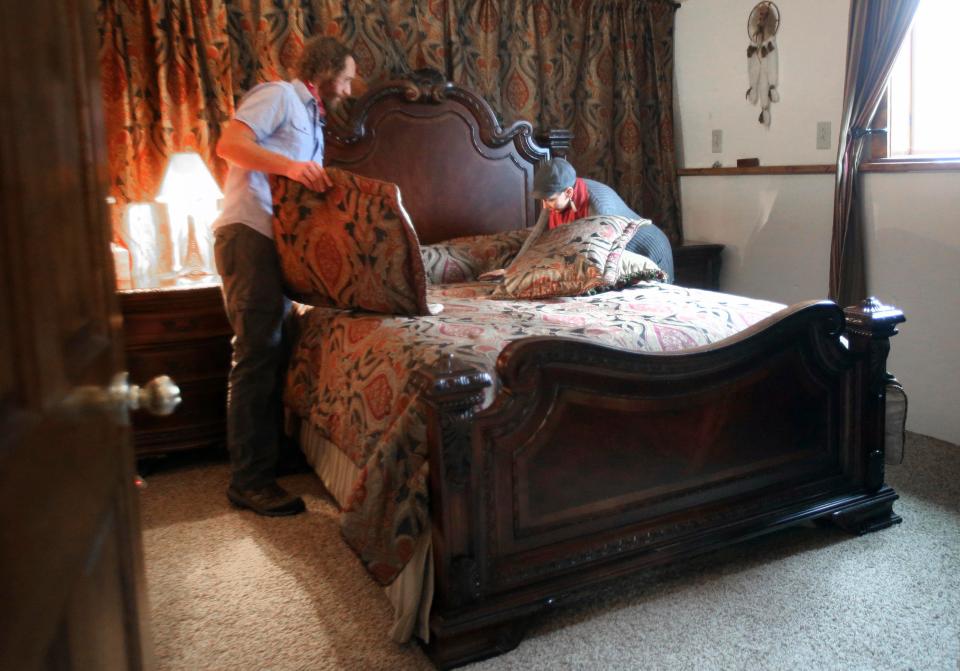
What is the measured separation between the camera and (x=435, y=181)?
12.9 ft

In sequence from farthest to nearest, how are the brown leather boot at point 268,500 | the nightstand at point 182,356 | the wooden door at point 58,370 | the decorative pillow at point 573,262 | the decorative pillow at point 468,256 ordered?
the decorative pillow at point 468,256
the nightstand at point 182,356
the decorative pillow at point 573,262
the brown leather boot at point 268,500
the wooden door at point 58,370

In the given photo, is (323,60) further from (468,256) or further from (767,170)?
(767,170)

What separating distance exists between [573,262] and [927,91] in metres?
1.71

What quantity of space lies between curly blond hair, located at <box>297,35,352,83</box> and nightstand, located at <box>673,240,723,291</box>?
2063 millimetres

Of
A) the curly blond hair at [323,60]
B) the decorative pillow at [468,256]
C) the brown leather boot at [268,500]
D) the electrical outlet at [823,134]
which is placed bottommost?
the brown leather boot at [268,500]

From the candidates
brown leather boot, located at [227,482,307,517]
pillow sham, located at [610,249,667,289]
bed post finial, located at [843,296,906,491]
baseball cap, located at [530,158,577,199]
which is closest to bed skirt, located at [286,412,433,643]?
brown leather boot, located at [227,482,307,517]

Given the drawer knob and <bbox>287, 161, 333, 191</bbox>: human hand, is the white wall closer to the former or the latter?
<bbox>287, 161, 333, 191</bbox>: human hand

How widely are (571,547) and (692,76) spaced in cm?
331

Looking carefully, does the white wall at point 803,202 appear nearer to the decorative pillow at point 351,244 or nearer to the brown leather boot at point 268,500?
the decorative pillow at point 351,244

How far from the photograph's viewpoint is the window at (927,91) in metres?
3.29

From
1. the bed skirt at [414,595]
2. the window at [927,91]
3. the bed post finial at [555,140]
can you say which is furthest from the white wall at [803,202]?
the bed skirt at [414,595]

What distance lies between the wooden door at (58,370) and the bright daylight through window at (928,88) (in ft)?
11.0

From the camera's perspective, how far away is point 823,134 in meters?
3.78

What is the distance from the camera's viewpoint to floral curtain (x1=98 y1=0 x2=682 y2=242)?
135 inches
